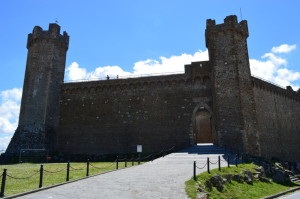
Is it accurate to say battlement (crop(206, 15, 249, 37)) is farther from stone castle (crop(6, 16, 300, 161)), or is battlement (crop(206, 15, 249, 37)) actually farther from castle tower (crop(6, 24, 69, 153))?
castle tower (crop(6, 24, 69, 153))

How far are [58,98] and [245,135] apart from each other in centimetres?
1736

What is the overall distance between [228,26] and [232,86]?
544cm

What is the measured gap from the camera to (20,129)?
2578cm

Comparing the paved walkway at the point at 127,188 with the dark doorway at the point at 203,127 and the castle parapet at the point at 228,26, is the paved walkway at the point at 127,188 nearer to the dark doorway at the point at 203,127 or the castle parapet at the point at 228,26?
the castle parapet at the point at 228,26

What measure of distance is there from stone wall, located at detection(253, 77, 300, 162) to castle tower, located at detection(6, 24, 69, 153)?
18.7m

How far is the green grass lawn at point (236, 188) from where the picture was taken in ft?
31.5

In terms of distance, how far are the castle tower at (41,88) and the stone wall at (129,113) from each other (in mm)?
1291

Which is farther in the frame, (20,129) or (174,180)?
(20,129)

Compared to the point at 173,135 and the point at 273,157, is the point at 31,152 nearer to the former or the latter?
the point at 173,135

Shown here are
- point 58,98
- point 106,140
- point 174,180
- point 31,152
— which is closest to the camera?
point 174,180

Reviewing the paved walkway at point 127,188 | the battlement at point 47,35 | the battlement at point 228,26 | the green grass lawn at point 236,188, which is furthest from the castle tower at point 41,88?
the green grass lawn at point 236,188

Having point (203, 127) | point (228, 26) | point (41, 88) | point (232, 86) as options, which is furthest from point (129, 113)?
point (203, 127)

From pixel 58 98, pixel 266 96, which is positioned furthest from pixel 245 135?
pixel 58 98

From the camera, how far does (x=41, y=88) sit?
2684cm
